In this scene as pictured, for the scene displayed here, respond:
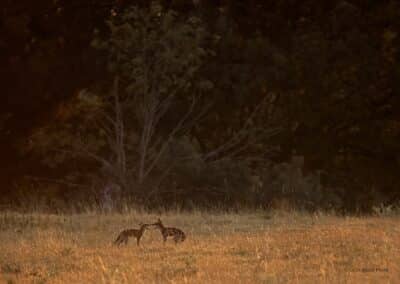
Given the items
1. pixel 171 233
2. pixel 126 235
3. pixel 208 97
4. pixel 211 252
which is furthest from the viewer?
pixel 208 97

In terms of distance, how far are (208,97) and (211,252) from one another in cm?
1255

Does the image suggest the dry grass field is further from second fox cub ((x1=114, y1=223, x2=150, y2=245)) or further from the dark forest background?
the dark forest background

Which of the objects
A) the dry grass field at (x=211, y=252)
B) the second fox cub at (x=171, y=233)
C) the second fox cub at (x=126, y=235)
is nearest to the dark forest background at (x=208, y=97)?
the dry grass field at (x=211, y=252)

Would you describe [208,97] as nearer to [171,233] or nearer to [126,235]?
[171,233]

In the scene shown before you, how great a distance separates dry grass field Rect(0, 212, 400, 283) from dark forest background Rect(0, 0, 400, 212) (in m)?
7.36

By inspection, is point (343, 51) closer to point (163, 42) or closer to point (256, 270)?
point (163, 42)

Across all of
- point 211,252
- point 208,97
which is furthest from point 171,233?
point 208,97

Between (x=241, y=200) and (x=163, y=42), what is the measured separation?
3.98 meters

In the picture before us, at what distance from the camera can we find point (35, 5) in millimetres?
24172

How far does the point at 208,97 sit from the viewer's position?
23.9 m

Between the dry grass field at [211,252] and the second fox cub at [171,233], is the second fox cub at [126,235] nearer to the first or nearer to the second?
the dry grass field at [211,252]

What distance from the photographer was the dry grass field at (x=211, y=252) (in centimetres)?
984

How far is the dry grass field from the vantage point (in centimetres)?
984

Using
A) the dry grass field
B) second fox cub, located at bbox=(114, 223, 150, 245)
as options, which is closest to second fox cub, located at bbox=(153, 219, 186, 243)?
the dry grass field
